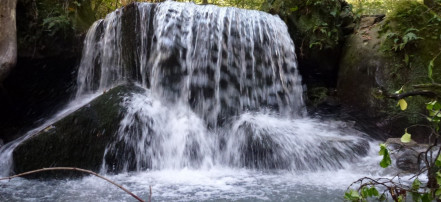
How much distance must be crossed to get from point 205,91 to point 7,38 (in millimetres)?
3351

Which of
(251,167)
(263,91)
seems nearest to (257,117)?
(263,91)

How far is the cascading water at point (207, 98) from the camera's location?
191 inches

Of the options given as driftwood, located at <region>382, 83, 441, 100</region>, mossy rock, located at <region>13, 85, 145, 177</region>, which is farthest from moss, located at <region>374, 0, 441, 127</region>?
mossy rock, located at <region>13, 85, 145, 177</region>

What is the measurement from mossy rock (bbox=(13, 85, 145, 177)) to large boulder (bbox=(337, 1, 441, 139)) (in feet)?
14.4

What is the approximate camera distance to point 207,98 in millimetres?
6074

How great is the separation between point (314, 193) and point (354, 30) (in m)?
4.79

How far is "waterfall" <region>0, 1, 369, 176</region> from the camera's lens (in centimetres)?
493

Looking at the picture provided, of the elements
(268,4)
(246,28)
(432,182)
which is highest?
(268,4)

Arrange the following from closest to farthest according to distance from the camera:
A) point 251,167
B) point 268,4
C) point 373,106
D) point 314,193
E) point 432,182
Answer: point 432,182 → point 314,193 → point 251,167 → point 373,106 → point 268,4

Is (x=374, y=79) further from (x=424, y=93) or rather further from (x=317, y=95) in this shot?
(x=424, y=93)

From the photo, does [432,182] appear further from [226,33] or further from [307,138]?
[226,33]

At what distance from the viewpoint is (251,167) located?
16.0 feet

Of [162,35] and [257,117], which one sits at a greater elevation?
[162,35]

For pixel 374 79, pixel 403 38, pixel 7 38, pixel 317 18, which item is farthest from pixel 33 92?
pixel 403 38
